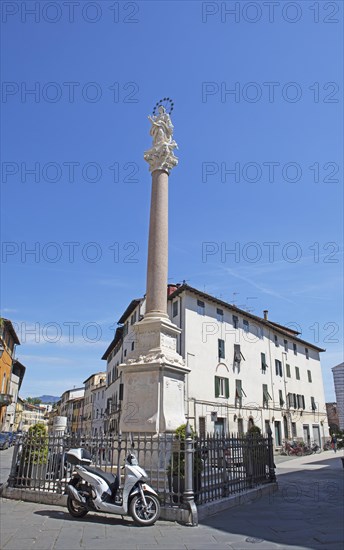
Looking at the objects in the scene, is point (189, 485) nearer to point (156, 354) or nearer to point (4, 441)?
point (156, 354)

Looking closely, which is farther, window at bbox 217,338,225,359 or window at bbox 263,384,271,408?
window at bbox 263,384,271,408

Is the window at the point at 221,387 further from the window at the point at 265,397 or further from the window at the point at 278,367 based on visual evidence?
the window at the point at 278,367

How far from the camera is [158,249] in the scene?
1086 centimetres

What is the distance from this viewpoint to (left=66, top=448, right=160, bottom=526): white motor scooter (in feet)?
20.8

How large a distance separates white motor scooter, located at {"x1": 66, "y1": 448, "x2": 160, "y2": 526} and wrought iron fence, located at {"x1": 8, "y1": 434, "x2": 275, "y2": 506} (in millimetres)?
316

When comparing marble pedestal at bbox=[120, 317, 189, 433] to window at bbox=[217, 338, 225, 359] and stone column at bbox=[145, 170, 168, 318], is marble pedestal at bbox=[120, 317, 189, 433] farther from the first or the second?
window at bbox=[217, 338, 225, 359]

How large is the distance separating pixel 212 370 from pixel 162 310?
18.1 m

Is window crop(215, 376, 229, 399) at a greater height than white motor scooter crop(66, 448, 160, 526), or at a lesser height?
greater

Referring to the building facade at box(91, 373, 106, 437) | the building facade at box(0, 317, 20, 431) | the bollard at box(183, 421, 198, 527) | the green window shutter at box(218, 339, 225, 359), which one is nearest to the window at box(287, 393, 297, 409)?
the green window shutter at box(218, 339, 225, 359)

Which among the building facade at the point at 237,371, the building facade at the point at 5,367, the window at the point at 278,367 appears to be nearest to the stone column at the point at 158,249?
the building facade at the point at 237,371

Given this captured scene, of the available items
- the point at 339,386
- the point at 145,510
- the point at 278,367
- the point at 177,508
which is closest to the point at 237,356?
the point at 339,386

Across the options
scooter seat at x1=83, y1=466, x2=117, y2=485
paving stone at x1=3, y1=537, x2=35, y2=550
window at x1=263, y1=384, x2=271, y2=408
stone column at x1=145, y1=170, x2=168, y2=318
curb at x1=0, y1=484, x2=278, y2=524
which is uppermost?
stone column at x1=145, y1=170, x2=168, y2=318

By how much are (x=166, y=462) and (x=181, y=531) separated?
1846 millimetres

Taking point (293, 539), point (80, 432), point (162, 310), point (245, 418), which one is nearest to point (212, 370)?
point (245, 418)
